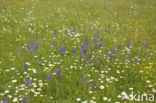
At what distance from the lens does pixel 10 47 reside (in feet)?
21.1

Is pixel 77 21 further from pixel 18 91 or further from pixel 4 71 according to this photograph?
pixel 18 91

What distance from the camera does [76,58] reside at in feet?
17.9

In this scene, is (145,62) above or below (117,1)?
below

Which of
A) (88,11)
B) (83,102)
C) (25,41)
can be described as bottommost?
(83,102)

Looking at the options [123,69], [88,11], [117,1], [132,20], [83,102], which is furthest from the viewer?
[117,1]

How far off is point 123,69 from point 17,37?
4107 millimetres

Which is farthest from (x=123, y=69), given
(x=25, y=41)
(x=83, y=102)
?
(x=25, y=41)

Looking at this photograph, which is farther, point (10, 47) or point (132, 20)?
point (132, 20)

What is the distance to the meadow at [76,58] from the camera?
13.4 feet

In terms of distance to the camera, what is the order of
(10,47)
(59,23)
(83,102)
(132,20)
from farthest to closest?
1. (132,20)
2. (59,23)
3. (10,47)
4. (83,102)

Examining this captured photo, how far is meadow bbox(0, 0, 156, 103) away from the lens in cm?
408

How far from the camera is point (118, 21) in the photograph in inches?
350

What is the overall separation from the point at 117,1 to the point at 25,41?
8.47m

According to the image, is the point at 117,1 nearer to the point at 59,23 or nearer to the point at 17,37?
the point at 59,23
